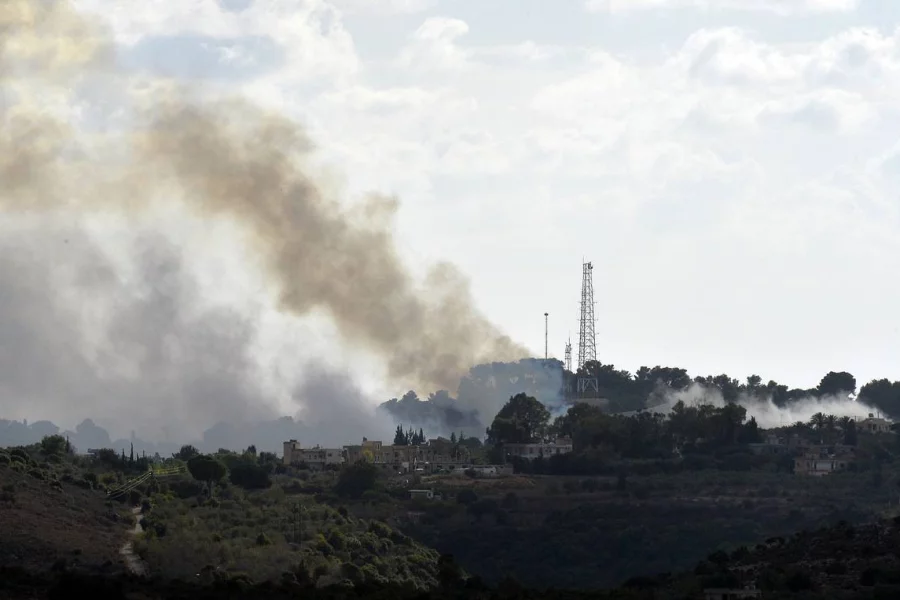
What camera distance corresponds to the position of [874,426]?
172125 mm

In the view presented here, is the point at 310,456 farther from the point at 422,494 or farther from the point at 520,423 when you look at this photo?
the point at 422,494

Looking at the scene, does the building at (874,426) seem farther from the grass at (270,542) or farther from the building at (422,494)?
the grass at (270,542)

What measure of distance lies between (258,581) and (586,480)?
65313mm

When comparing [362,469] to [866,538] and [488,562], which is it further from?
[866,538]

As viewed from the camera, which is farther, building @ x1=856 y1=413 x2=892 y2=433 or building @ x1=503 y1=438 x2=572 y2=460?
building @ x1=856 y1=413 x2=892 y2=433

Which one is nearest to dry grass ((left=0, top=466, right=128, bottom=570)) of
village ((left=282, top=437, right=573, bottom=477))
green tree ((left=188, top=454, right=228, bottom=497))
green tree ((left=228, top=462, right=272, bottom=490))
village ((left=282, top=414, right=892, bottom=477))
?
green tree ((left=188, top=454, right=228, bottom=497))

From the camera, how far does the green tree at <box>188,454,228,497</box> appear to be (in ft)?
422

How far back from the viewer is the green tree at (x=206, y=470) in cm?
12862

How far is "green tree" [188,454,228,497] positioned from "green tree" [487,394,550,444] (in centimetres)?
4035

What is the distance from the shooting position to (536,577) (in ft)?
389

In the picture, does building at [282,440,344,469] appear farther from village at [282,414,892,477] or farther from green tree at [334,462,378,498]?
green tree at [334,462,378,498]

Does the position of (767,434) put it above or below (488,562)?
above

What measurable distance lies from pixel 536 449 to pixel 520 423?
7781 mm

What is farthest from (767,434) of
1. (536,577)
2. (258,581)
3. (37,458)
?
(258,581)
